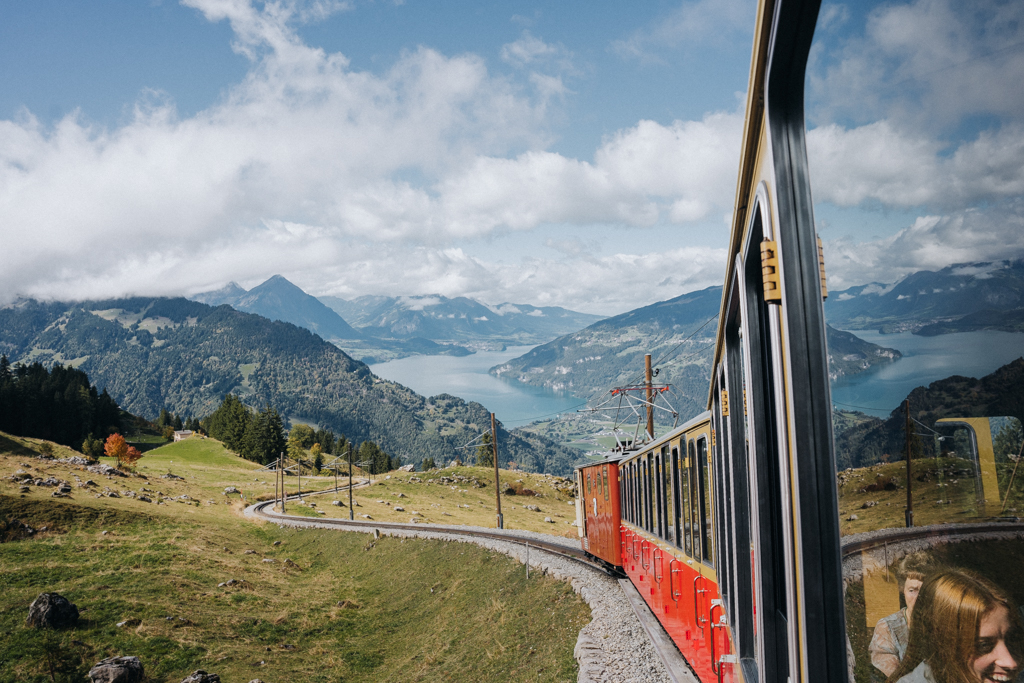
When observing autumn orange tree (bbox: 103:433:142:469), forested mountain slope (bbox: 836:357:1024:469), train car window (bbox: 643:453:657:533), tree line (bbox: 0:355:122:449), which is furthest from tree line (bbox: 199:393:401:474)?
forested mountain slope (bbox: 836:357:1024:469)

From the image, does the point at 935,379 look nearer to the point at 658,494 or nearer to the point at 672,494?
the point at 672,494

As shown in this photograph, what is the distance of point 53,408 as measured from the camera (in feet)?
312

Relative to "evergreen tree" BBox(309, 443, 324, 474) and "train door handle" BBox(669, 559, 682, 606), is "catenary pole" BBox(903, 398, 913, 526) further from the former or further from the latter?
"evergreen tree" BBox(309, 443, 324, 474)

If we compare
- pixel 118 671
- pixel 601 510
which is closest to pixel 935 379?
pixel 601 510

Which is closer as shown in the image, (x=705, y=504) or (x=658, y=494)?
(x=705, y=504)

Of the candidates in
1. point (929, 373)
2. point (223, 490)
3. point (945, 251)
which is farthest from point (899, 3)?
point (223, 490)

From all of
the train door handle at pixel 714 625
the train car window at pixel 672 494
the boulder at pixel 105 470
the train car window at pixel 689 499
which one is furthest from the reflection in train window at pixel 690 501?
the boulder at pixel 105 470

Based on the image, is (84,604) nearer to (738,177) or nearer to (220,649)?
(220,649)

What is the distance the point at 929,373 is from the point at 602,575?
1758 centimetres

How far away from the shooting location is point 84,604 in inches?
855

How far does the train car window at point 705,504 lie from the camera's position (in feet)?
18.8

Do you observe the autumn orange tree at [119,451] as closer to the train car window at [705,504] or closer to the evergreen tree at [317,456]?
the evergreen tree at [317,456]

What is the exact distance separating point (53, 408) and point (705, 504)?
114 meters

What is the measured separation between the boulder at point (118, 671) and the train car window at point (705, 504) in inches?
652
